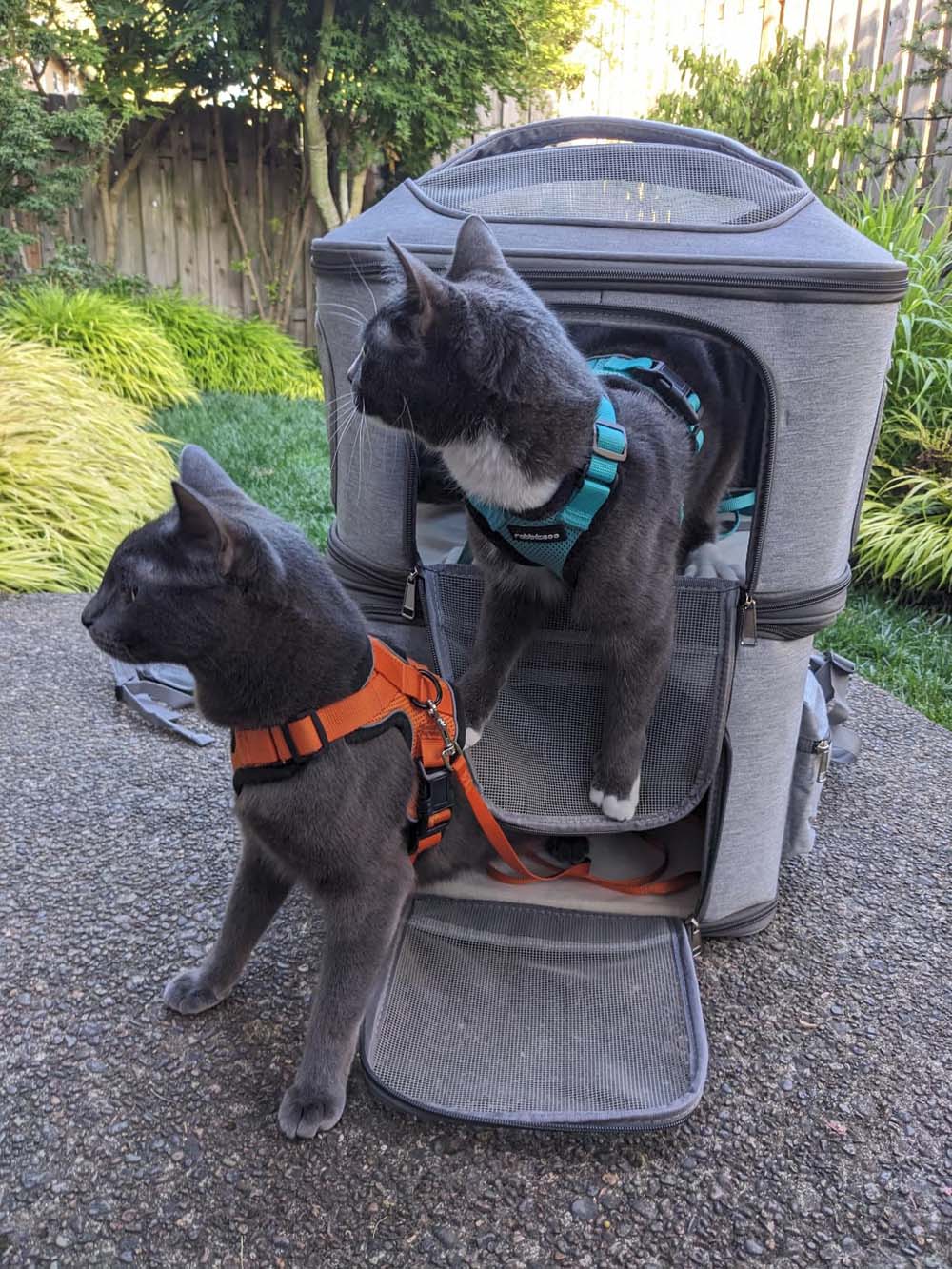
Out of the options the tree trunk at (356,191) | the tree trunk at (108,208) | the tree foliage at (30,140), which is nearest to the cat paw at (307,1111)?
the tree foliage at (30,140)

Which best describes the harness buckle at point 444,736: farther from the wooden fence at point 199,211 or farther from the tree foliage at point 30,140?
the wooden fence at point 199,211

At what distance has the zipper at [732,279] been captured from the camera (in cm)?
152

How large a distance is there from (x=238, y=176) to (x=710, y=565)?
738 cm

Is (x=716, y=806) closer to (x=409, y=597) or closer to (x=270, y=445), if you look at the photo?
(x=409, y=597)

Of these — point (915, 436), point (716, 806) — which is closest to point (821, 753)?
point (716, 806)

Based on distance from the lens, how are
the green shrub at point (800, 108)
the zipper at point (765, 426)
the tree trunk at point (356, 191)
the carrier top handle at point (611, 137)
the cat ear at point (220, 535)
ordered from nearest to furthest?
the cat ear at point (220, 535), the zipper at point (765, 426), the carrier top handle at point (611, 137), the green shrub at point (800, 108), the tree trunk at point (356, 191)

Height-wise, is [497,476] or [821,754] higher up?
[497,476]

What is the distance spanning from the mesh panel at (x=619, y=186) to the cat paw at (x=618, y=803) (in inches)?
42.7

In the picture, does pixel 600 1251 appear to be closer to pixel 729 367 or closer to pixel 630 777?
pixel 630 777

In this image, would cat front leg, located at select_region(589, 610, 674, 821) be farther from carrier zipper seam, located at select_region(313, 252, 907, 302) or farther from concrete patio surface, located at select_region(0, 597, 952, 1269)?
carrier zipper seam, located at select_region(313, 252, 907, 302)

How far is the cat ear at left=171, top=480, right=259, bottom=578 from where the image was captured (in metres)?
1.24

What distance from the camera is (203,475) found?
1.52 m

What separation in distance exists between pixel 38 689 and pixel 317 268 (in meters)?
1.79

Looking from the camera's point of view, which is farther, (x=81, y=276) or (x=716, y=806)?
(x=81, y=276)
